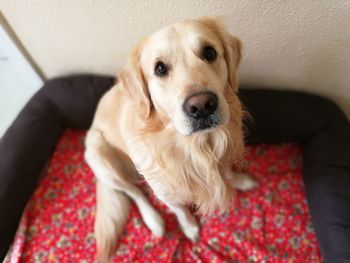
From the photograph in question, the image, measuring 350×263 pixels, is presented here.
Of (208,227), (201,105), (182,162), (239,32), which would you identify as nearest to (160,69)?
(201,105)

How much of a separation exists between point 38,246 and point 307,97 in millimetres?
1708

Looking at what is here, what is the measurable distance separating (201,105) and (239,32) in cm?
79

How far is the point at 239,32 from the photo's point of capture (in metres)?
1.65

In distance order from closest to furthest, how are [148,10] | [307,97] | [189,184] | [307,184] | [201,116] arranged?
[201,116]
[189,184]
[148,10]
[307,184]
[307,97]

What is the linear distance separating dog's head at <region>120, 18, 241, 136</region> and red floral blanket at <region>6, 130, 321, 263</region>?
31.1 inches

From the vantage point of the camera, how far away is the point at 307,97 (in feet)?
6.18

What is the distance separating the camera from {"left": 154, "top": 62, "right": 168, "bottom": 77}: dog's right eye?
45.6 inches

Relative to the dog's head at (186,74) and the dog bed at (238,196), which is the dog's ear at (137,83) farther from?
the dog bed at (238,196)

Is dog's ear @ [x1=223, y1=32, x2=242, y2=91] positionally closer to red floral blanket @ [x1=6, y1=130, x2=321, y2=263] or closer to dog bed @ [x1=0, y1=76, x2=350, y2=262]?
dog bed @ [x1=0, y1=76, x2=350, y2=262]

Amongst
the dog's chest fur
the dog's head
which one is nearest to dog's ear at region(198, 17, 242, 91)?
the dog's head

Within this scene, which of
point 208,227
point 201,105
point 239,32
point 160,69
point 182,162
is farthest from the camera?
point 208,227

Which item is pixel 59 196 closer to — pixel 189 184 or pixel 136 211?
pixel 136 211

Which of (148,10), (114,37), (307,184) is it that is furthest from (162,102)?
(307,184)

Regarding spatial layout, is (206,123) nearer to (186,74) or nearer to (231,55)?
(186,74)
